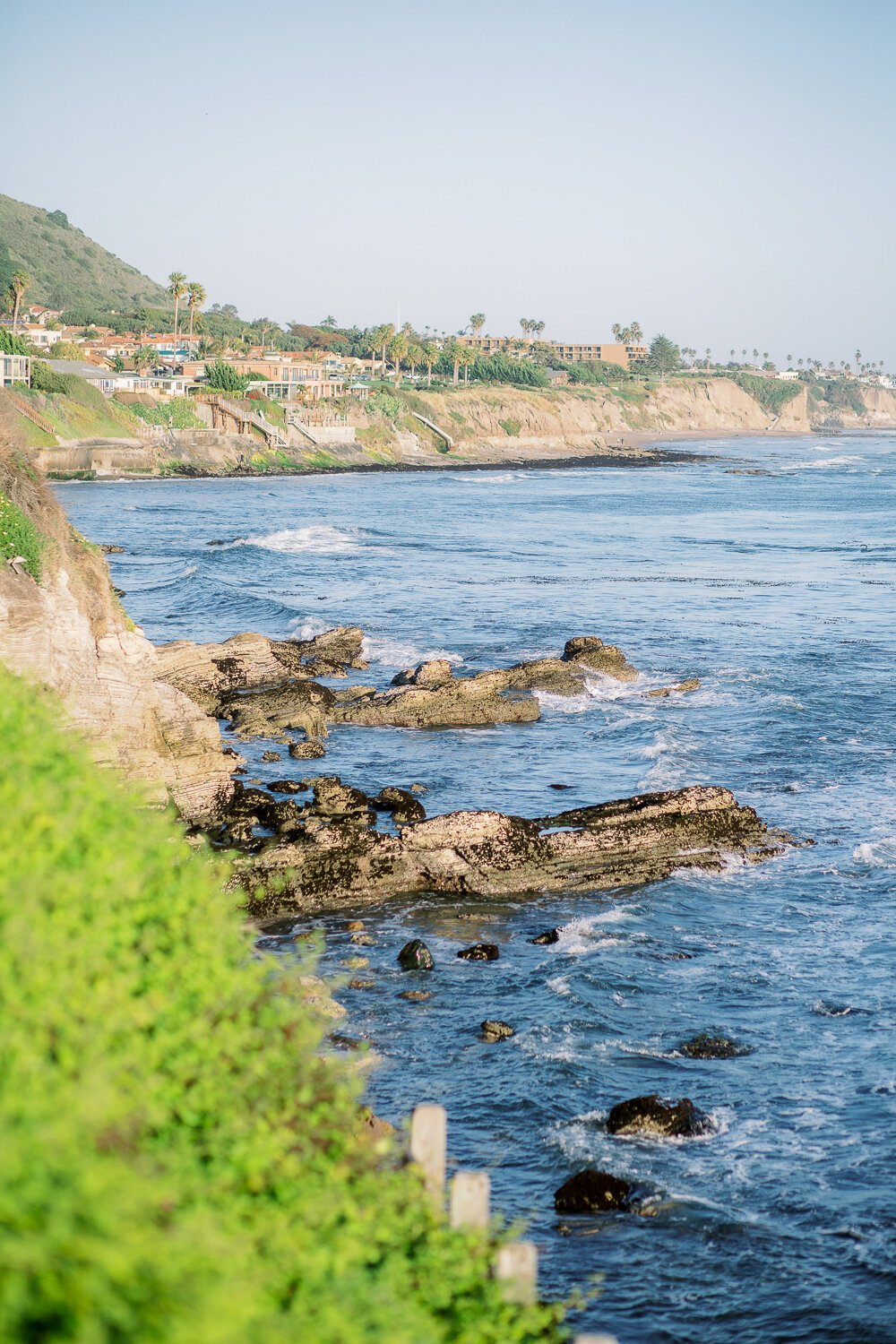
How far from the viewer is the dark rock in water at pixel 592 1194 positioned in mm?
15930

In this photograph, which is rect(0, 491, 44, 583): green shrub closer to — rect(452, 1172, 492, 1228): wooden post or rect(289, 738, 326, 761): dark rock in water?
rect(289, 738, 326, 761): dark rock in water

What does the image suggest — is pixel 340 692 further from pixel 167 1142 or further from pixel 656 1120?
pixel 167 1142

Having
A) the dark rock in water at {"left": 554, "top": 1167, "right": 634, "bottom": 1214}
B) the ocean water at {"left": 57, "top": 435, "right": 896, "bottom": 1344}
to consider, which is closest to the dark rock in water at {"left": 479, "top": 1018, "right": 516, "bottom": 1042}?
the ocean water at {"left": 57, "top": 435, "right": 896, "bottom": 1344}

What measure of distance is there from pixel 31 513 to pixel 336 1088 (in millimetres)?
22283

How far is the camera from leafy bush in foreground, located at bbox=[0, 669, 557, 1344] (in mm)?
6250

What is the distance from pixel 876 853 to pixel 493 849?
8.65 m

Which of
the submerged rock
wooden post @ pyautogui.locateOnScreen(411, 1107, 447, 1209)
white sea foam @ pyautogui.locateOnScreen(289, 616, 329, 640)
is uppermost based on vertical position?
wooden post @ pyautogui.locateOnScreen(411, 1107, 447, 1209)

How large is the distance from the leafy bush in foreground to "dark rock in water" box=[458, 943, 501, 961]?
35.1ft

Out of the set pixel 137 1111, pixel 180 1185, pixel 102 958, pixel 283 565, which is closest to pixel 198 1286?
pixel 180 1185

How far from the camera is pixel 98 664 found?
29.4 metres

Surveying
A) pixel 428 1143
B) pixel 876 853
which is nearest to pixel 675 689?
pixel 876 853

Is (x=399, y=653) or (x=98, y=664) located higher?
(x=98, y=664)

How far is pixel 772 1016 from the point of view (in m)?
21.2

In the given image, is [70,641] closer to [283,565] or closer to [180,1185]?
[180,1185]
